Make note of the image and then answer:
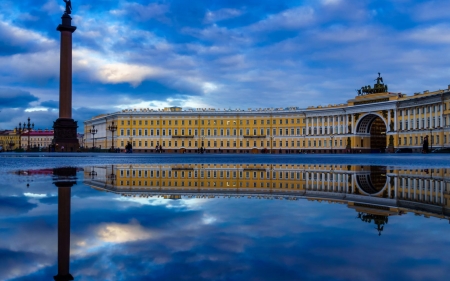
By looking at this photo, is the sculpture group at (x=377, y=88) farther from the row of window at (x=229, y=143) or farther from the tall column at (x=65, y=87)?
the tall column at (x=65, y=87)

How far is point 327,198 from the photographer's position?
6867 mm

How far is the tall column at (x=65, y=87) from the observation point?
1834 inches

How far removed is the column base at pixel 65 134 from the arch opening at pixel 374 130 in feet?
202

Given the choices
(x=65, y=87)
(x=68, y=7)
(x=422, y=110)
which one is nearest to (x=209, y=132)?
(x=422, y=110)

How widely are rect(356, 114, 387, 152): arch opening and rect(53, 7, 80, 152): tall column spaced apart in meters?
62.4

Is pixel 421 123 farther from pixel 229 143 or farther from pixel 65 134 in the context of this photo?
pixel 65 134

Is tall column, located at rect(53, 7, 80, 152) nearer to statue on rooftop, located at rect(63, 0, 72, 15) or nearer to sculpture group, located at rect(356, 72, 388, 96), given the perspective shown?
statue on rooftop, located at rect(63, 0, 72, 15)

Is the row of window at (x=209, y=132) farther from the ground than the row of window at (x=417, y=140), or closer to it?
farther from the ground

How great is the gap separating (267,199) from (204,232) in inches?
115

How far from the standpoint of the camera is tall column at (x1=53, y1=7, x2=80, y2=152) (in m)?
46.6

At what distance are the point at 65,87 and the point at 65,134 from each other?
17.1 feet

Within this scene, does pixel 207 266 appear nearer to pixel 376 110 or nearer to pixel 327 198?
pixel 327 198

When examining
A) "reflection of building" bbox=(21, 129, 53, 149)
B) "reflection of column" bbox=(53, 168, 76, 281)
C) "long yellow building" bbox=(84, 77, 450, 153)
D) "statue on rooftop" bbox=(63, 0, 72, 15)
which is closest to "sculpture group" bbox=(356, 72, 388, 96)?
"long yellow building" bbox=(84, 77, 450, 153)

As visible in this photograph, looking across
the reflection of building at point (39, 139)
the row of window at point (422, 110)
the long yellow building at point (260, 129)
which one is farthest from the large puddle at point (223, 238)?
the reflection of building at point (39, 139)
